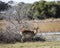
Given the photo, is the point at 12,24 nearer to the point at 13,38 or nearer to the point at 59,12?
the point at 13,38

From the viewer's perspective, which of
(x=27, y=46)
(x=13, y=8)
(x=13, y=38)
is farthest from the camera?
(x=13, y=8)

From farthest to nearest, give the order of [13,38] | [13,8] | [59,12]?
[59,12] < [13,8] < [13,38]

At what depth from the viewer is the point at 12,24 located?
762 inches

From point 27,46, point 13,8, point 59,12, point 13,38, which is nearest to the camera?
point 27,46

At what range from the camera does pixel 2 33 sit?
18.9 metres

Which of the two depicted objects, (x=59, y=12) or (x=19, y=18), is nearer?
(x=19, y=18)

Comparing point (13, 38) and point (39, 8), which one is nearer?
point (13, 38)

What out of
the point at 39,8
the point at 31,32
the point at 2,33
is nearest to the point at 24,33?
the point at 31,32

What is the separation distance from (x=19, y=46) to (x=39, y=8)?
2796cm

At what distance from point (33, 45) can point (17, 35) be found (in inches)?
99.2

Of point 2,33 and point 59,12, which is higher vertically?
point 2,33

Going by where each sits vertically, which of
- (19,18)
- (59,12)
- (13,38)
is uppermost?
(19,18)

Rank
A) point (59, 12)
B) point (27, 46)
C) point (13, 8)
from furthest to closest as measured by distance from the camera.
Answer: point (59, 12), point (13, 8), point (27, 46)

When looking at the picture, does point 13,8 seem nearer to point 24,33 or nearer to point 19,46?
point 24,33
